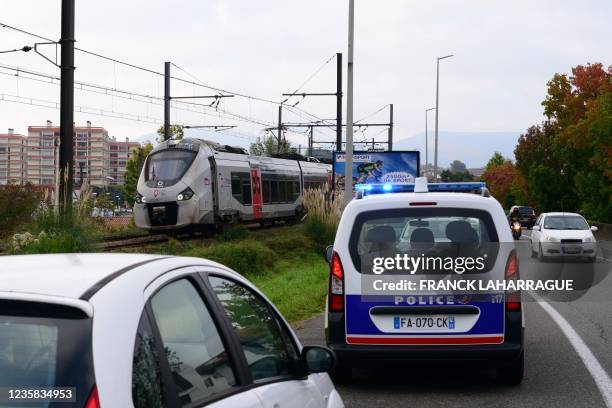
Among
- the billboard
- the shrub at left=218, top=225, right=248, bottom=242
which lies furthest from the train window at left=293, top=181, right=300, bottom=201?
the shrub at left=218, top=225, right=248, bottom=242

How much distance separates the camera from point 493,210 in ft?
27.3

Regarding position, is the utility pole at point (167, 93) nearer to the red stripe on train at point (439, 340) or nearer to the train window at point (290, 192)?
the train window at point (290, 192)

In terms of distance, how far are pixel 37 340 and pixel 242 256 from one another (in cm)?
1926

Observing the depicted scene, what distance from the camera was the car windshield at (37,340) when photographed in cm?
275

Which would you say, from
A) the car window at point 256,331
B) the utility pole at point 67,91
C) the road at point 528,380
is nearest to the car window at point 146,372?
the car window at point 256,331

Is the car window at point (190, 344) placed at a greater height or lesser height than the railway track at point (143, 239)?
greater

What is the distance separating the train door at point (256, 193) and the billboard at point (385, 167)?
3.61 m

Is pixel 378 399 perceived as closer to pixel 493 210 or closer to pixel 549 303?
pixel 493 210

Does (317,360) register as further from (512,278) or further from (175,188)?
(175,188)

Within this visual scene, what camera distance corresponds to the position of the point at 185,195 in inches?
1179

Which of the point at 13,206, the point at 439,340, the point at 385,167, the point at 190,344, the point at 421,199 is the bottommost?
the point at 439,340

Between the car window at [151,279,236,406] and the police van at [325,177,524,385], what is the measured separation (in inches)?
183

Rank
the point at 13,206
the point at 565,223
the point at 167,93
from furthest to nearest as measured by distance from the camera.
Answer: the point at 167,93
the point at 565,223
the point at 13,206

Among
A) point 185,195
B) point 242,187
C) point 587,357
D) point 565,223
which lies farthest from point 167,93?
point 587,357
